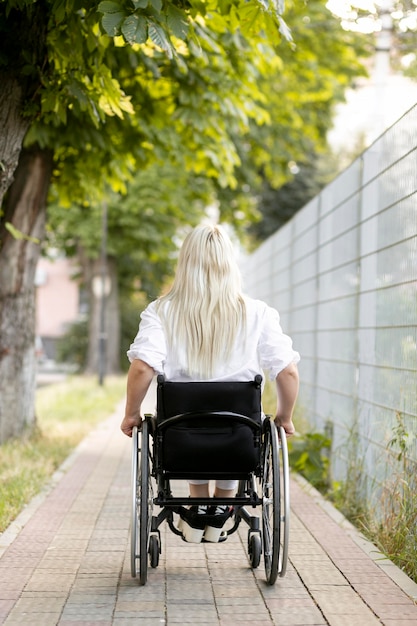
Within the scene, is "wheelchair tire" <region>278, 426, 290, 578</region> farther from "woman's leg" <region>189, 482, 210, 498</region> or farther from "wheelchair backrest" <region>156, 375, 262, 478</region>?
"woman's leg" <region>189, 482, 210, 498</region>

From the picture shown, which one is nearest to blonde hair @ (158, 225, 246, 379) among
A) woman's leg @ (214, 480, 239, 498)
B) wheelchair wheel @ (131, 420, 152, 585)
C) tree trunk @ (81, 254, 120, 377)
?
wheelchair wheel @ (131, 420, 152, 585)

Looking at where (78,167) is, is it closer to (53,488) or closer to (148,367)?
(53,488)

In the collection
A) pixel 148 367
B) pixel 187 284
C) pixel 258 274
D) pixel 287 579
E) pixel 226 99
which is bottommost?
pixel 287 579

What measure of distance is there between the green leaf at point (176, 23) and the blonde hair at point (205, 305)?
120cm

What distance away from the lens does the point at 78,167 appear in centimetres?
1035

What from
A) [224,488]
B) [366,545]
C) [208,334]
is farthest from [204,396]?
[366,545]

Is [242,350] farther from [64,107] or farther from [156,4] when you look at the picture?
[64,107]

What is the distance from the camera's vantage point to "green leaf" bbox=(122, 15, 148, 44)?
5.51 m

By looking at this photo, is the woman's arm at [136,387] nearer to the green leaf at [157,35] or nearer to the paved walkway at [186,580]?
the paved walkway at [186,580]

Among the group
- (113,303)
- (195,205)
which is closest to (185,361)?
(195,205)

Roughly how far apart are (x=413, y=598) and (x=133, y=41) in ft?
10.3

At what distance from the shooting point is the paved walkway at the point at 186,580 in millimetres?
4547

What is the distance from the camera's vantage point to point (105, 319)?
28.8 meters

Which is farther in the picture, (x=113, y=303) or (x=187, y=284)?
(x=113, y=303)
